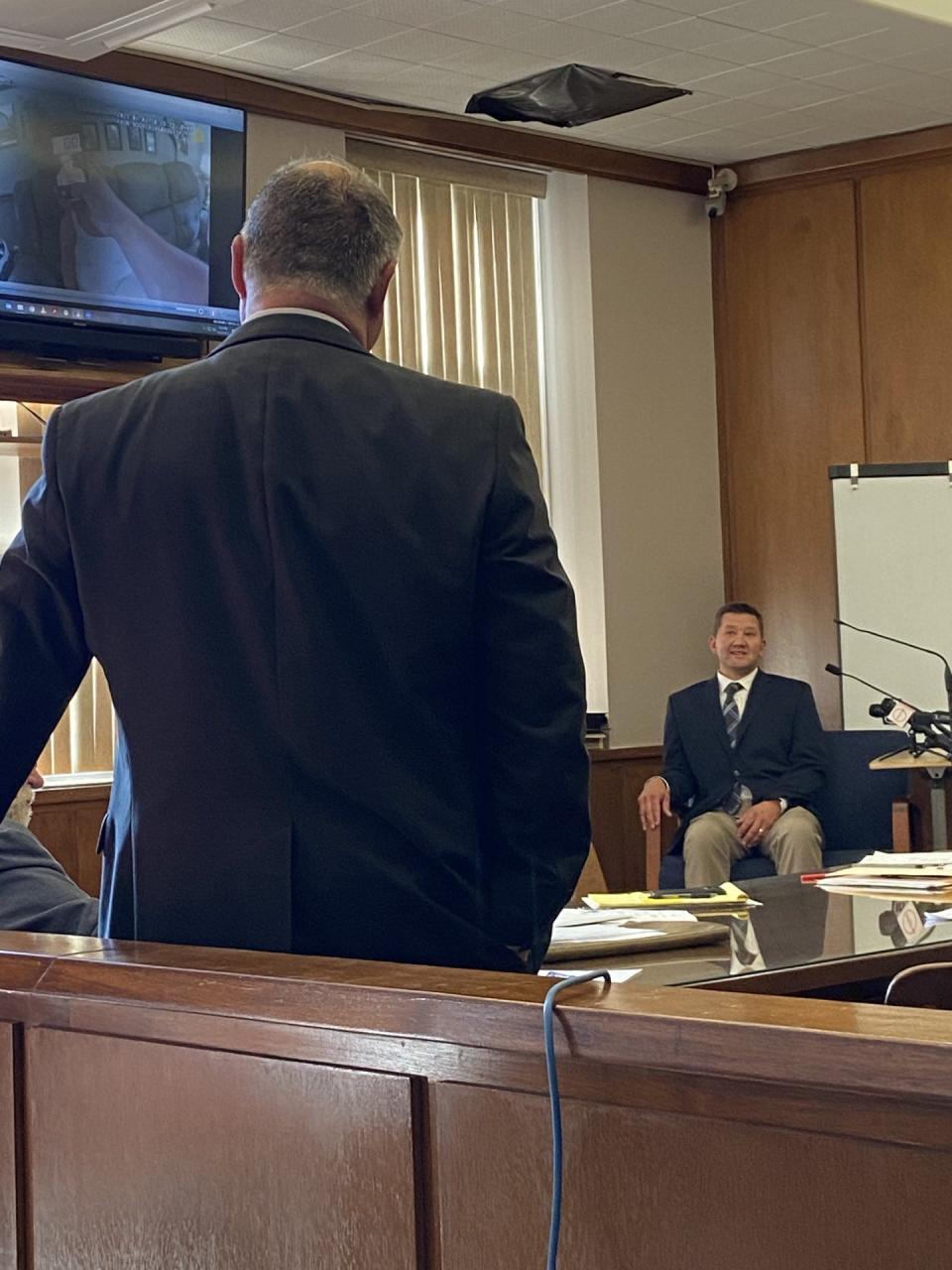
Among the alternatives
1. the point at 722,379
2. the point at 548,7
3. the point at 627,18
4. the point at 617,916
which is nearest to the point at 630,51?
the point at 627,18

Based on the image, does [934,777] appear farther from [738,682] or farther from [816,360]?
[816,360]

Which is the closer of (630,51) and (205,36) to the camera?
(205,36)

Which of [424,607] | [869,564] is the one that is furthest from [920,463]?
[424,607]

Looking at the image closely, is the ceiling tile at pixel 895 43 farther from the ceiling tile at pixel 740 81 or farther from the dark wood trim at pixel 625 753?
the dark wood trim at pixel 625 753

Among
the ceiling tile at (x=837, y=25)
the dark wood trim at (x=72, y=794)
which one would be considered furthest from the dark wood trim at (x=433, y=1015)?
the ceiling tile at (x=837, y=25)

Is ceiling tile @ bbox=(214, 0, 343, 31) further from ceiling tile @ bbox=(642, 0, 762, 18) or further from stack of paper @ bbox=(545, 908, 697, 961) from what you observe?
stack of paper @ bbox=(545, 908, 697, 961)

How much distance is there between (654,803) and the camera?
6.61 meters

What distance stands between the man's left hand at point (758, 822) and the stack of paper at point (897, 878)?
2824mm

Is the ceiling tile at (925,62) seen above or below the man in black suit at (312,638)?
above

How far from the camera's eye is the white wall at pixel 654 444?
25.3 ft

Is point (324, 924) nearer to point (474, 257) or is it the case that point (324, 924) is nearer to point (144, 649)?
point (144, 649)

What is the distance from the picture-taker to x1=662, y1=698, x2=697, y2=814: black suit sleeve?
679 cm

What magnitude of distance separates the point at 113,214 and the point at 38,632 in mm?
4382

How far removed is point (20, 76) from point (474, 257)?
228 centimetres
